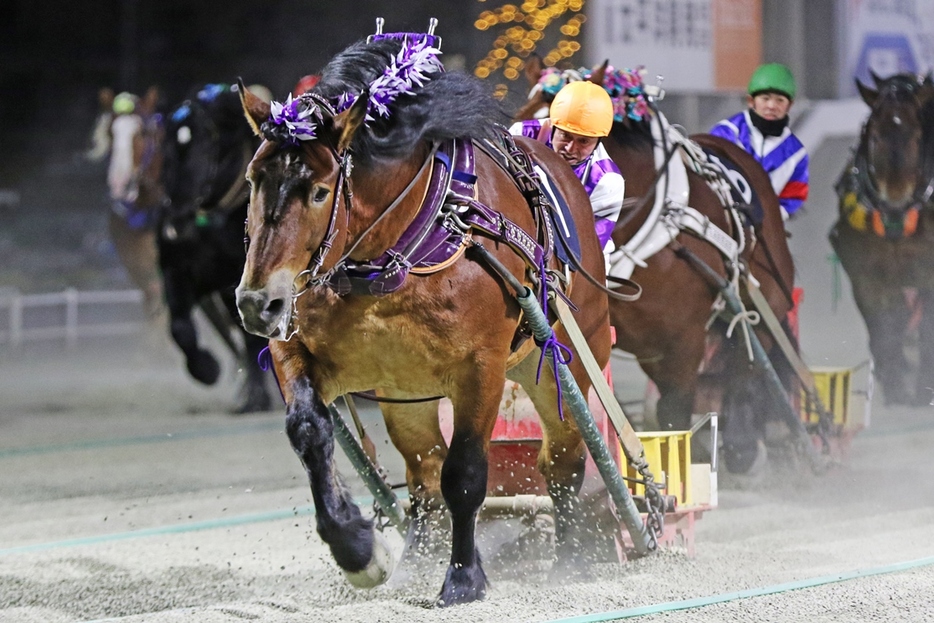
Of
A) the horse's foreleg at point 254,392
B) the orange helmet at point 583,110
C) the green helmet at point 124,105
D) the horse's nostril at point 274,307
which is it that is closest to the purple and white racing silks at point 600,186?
the orange helmet at point 583,110

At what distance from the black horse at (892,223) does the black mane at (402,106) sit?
13.5 feet

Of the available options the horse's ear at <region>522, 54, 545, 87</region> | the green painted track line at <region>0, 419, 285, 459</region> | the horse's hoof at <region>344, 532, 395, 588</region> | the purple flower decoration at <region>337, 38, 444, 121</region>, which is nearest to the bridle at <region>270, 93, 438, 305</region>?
the purple flower decoration at <region>337, 38, 444, 121</region>

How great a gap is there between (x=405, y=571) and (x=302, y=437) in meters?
0.93

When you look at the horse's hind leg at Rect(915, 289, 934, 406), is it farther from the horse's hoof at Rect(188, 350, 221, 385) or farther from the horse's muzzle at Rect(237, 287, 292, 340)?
the horse's muzzle at Rect(237, 287, 292, 340)

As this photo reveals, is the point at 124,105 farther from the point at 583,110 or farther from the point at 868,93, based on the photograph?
the point at 583,110

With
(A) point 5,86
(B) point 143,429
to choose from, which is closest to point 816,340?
(B) point 143,429

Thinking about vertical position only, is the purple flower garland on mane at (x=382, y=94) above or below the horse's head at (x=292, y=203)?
above

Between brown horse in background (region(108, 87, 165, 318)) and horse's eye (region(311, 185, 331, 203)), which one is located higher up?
horse's eye (region(311, 185, 331, 203))

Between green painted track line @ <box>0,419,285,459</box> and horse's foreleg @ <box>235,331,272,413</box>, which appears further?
horse's foreleg @ <box>235,331,272,413</box>

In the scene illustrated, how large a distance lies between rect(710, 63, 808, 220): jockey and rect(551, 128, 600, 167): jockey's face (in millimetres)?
2108

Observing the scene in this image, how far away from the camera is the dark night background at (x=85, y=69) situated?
1535cm

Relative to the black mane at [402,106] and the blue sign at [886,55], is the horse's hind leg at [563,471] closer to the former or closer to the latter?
the black mane at [402,106]

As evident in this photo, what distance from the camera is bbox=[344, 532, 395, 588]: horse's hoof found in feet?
11.8

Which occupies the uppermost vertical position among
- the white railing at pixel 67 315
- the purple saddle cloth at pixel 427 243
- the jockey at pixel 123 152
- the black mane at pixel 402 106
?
the black mane at pixel 402 106
